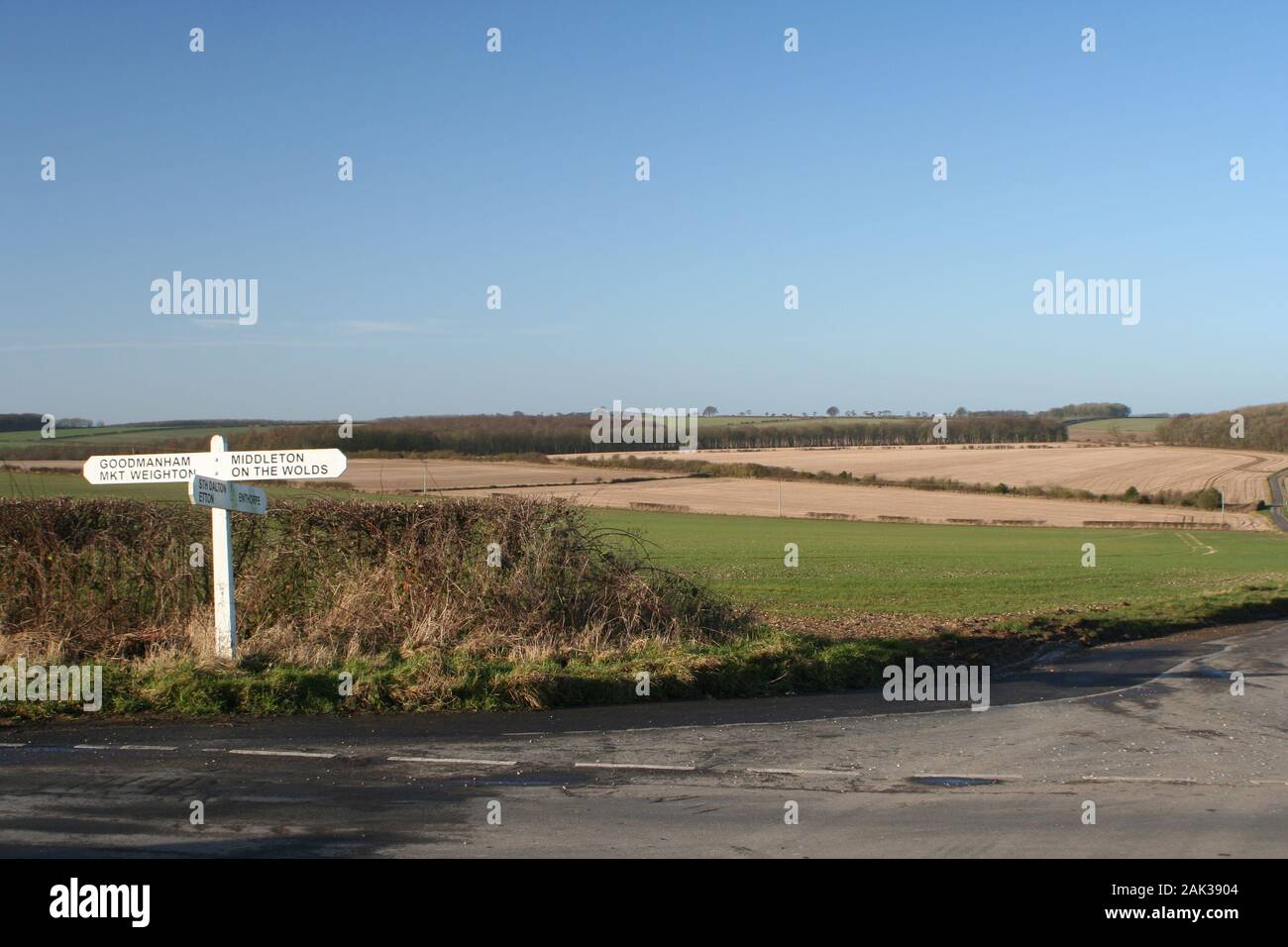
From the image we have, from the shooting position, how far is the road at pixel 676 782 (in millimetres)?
6520

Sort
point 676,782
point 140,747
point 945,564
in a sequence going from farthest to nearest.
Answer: point 945,564 < point 140,747 < point 676,782

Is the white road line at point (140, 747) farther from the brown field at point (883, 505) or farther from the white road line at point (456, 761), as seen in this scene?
the brown field at point (883, 505)

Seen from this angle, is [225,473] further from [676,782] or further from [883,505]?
[883,505]

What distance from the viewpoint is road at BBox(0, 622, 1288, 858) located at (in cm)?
652

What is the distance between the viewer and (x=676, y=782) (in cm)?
792

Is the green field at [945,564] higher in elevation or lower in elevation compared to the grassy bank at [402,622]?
lower

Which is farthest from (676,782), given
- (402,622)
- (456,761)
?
(402,622)

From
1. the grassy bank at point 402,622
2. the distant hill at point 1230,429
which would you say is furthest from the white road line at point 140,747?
the distant hill at point 1230,429

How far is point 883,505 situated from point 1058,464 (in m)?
26.9

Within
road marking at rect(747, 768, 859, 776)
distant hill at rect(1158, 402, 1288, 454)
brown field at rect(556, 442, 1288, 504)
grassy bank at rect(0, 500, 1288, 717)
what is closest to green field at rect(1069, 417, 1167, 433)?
distant hill at rect(1158, 402, 1288, 454)

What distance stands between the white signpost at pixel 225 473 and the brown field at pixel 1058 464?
72.1 meters
